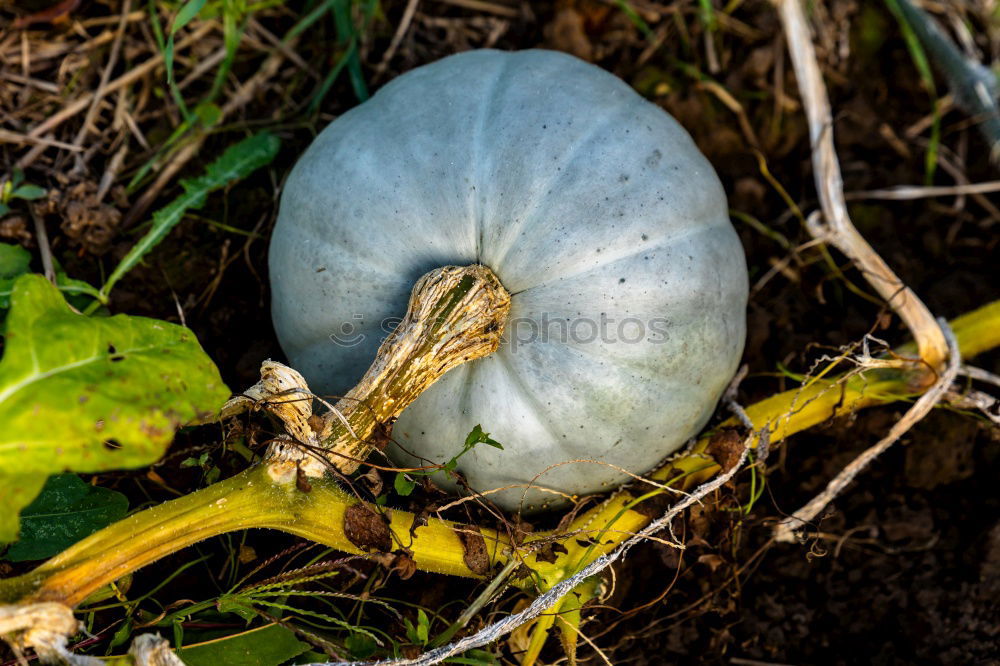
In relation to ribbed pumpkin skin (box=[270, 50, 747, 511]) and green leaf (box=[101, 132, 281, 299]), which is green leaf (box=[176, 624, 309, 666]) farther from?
green leaf (box=[101, 132, 281, 299])

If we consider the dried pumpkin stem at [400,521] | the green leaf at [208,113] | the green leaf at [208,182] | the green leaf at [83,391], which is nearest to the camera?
the green leaf at [83,391]

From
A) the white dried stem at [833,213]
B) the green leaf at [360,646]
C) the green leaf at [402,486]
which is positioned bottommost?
the green leaf at [360,646]

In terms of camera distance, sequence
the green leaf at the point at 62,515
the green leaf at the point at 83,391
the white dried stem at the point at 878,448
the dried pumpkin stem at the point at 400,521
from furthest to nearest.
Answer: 1. the white dried stem at the point at 878,448
2. the green leaf at the point at 62,515
3. the dried pumpkin stem at the point at 400,521
4. the green leaf at the point at 83,391

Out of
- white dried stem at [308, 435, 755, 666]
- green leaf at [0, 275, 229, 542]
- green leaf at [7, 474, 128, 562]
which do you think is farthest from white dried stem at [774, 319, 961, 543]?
green leaf at [7, 474, 128, 562]

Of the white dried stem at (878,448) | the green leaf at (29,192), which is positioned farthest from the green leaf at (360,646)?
the green leaf at (29,192)

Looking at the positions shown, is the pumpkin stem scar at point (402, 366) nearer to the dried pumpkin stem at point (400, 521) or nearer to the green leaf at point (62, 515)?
the dried pumpkin stem at point (400, 521)
